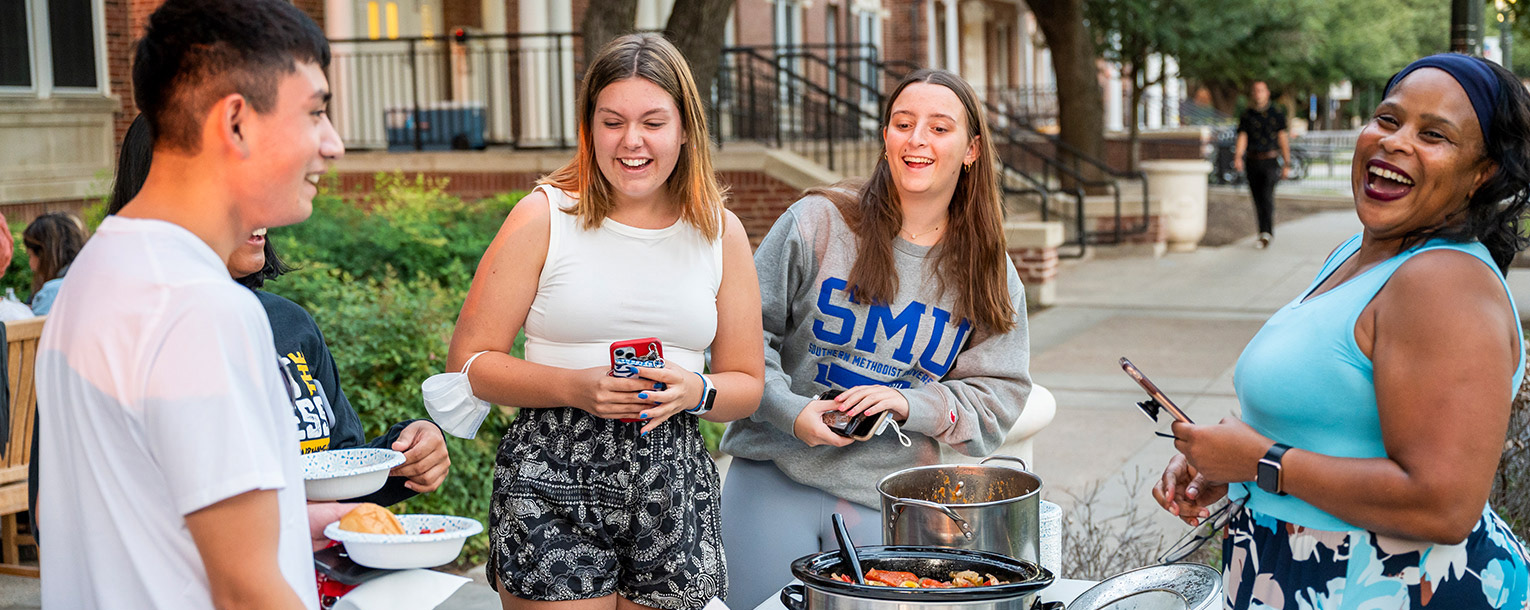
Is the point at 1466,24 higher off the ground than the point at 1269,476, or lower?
higher

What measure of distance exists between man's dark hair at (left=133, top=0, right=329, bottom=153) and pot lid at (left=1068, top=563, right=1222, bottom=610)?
1.70 m

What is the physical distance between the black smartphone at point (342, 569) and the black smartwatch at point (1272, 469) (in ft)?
4.88

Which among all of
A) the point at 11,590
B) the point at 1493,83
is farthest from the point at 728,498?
the point at 11,590

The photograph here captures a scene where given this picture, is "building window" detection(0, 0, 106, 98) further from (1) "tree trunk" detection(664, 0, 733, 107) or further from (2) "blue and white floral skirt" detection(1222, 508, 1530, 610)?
(2) "blue and white floral skirt" detection(1222, 508, 1530, 610)

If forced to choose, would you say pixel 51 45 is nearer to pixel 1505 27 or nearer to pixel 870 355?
pixel 870 355

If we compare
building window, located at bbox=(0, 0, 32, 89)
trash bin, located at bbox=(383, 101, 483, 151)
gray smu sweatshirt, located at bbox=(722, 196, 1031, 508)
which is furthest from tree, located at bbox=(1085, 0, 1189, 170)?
gray smu sweatshirt, located at bbox=(722, 196, 1031, 508)

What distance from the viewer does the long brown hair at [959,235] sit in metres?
3.12

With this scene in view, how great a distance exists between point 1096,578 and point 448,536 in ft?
9.77

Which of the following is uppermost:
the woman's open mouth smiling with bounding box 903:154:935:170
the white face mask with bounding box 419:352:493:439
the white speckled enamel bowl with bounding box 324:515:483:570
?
the woman's open mouth smiling with bounding box 903:154:935:170

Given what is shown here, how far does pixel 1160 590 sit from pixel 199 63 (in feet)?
5.95

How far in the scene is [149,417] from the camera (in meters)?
1.44

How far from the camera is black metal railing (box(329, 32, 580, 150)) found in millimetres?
14664

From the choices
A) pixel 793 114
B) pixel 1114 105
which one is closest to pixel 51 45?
pixel 793 114

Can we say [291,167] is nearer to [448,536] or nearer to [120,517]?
[120,517]
